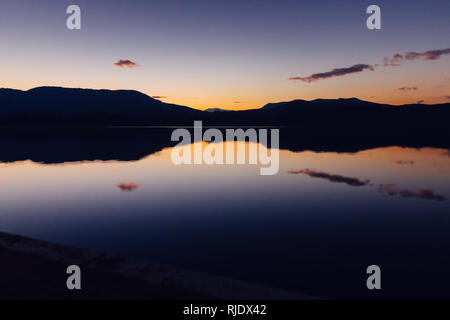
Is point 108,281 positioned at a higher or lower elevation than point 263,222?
higher

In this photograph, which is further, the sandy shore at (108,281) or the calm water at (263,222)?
the calm water at (263,222)

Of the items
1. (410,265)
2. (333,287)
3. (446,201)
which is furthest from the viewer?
(446,201)

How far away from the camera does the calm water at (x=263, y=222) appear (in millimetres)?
6504

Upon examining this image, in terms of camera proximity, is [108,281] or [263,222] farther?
[263,222]

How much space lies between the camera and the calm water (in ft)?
21.3

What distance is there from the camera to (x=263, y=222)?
1001cm

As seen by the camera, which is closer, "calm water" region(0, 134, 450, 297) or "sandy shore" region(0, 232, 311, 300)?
"sandy shore" region(0, 232, 311, 300)

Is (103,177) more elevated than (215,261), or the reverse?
(103,177)
